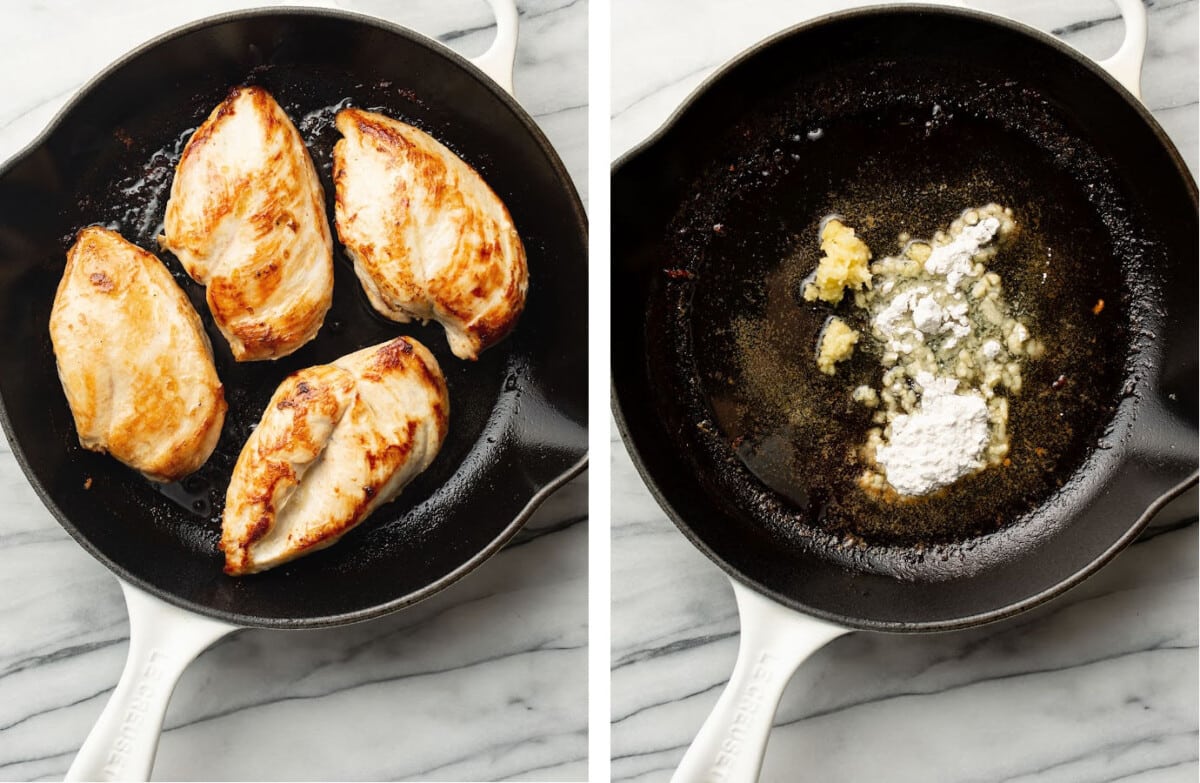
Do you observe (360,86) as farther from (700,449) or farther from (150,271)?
(700,449)

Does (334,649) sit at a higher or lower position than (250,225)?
lower

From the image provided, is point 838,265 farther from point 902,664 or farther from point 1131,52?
point 902,664

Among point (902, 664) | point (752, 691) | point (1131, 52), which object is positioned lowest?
point (902, 664)

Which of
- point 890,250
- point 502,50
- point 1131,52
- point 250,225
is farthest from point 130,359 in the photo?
point 1131,52

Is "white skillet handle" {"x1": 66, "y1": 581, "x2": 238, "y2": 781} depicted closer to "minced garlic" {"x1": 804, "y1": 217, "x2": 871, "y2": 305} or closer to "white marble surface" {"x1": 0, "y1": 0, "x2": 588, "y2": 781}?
"white marble surface" {"x1": 0, "y1": 0, "x2": 588, "y2": 781}

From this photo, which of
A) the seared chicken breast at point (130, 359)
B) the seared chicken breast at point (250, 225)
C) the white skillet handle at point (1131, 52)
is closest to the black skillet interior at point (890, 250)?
the white skillet handle at point (1131, 52)

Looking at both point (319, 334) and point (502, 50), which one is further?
point (319, 334)

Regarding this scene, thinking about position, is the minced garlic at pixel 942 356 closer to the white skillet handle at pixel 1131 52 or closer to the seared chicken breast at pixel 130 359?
the white skillet handle at pixel 1131 52
